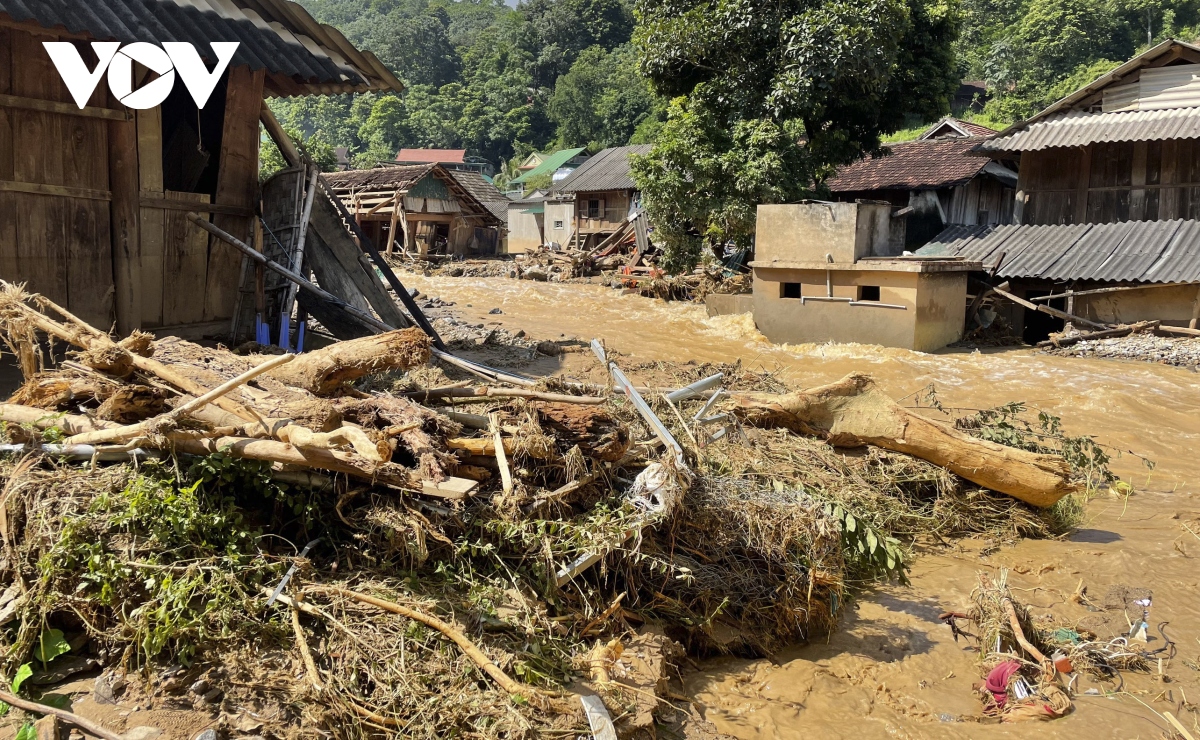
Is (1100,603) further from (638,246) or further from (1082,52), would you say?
(1082,52)

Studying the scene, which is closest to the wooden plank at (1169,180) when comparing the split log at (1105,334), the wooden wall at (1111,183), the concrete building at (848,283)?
the wooden wall at (1111,183)

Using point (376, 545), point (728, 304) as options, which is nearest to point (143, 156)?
point (376, 545)

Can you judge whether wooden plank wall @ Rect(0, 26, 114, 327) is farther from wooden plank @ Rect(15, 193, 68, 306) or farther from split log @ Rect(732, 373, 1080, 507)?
split log @ Rect(732, 373, 1080, 507)

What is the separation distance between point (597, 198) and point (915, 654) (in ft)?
96.5

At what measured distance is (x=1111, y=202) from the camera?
53.8ft

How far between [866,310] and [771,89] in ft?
17.2

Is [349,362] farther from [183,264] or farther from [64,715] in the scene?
[183,264]

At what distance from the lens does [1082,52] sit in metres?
Result: 33.2

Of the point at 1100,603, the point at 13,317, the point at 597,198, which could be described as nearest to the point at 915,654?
the point at 1100,603

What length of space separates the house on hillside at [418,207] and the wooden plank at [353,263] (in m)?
22.3

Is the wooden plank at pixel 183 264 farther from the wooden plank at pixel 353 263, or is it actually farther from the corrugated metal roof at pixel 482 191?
the corrugated metal roof at pixel 482 191

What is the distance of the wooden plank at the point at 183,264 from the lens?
748 centimetres

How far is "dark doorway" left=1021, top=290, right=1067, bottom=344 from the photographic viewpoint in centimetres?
1652

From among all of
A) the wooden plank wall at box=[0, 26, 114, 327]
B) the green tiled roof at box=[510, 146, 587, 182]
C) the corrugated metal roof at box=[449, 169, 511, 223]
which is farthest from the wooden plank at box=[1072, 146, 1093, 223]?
the green tiled roof at box=[510, 146, 587, 182]
